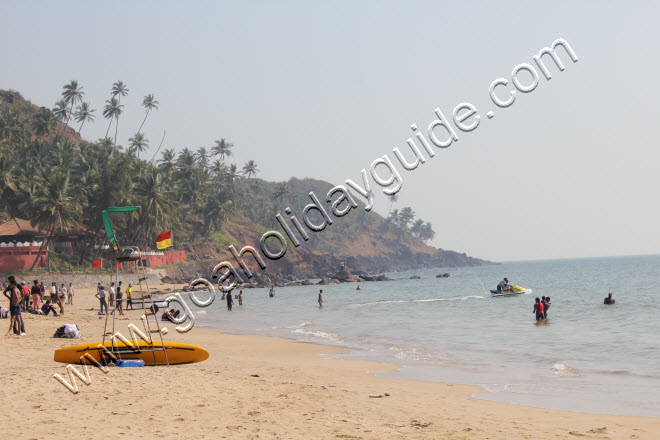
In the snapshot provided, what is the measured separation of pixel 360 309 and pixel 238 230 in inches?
3018

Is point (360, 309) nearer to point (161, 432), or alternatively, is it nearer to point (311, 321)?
point (311, 321)

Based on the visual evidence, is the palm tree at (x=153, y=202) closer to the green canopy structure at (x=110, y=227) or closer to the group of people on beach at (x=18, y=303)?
the group of people on beach at (x=18, y=303)

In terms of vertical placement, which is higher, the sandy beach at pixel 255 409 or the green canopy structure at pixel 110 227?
the green canopy structure at pixel 110 227

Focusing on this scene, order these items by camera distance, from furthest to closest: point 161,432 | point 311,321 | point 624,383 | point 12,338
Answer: point 311,321
point 12,338
point 624,383
point 161,432

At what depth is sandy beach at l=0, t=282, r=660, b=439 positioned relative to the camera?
815cm

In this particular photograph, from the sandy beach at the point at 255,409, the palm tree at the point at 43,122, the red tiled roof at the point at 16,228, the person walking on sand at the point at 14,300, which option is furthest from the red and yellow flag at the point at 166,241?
the palm tree at the point at 43,122

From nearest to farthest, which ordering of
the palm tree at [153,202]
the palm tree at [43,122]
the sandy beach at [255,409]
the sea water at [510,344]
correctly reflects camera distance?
the sandy beach at [255,409], the sea water at [510,344], the palm tree at [153,202], the palm tree at [43,122]

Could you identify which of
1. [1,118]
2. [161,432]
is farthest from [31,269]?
[161,432]

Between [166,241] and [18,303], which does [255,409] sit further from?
[166,241]

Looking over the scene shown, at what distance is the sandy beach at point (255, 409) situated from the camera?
321 inches

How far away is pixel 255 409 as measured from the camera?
9.45m

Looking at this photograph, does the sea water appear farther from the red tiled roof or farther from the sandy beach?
the red tiled roof

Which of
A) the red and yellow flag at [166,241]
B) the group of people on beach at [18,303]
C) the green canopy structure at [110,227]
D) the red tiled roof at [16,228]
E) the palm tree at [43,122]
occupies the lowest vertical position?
the group of people on beach at [18,303]

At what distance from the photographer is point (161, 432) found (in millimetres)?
7848
